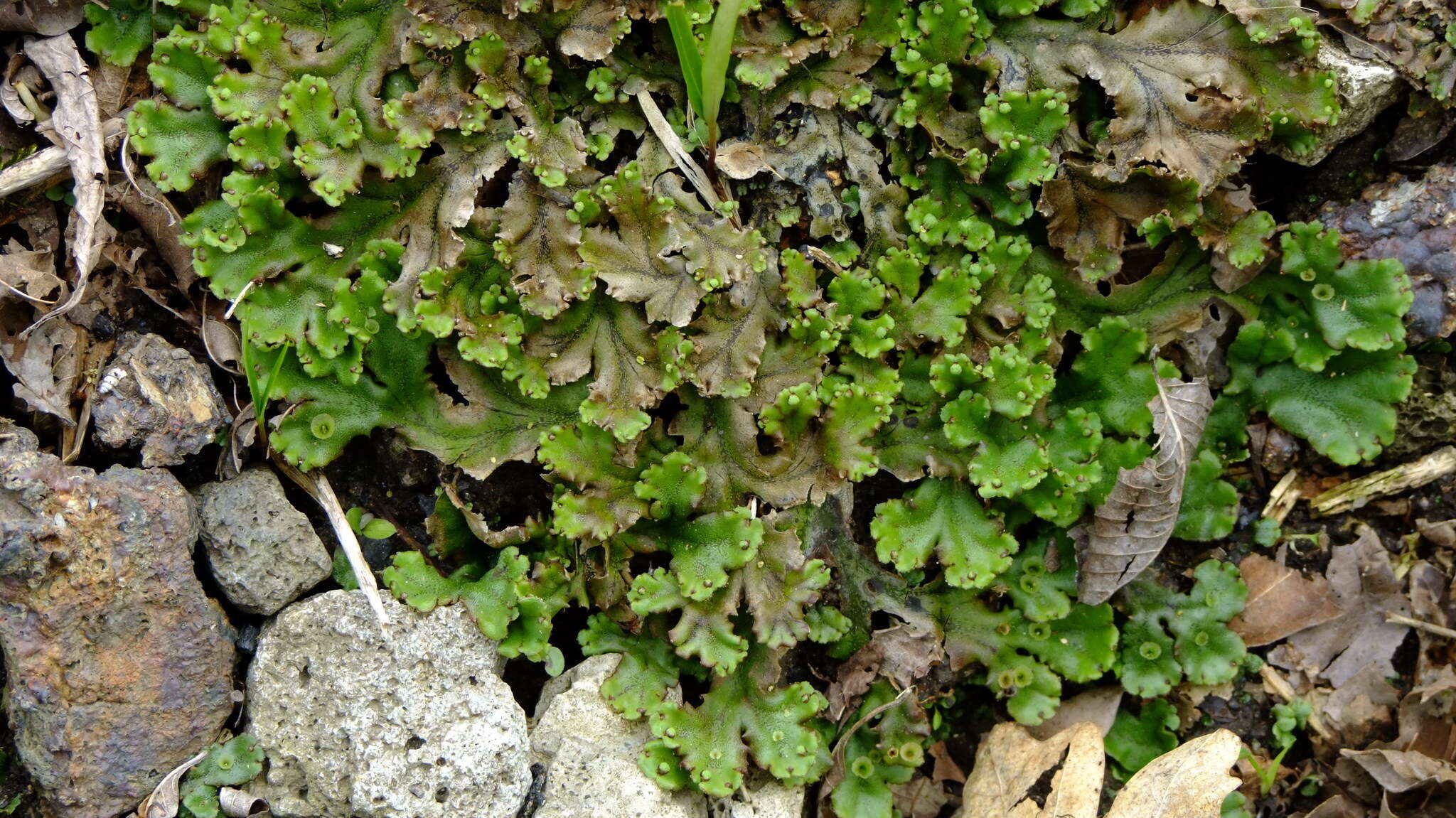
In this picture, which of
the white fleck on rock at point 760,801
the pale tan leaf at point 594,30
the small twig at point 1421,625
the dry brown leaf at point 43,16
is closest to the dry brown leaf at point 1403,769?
the small twig at point 1421,625

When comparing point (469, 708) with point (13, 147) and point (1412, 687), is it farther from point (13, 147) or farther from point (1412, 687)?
point (1412, 687)

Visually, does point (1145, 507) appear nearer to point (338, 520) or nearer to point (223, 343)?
point (338, 520)

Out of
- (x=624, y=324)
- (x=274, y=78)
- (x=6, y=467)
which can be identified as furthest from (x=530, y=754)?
(x=274, y=78)

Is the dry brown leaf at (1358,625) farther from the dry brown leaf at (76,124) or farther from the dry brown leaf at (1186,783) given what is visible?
A: the dry brown leaf at (76,124)

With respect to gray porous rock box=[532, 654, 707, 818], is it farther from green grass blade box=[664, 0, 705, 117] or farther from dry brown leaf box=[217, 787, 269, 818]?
green grass blade box=[664, 0, 705, 117]

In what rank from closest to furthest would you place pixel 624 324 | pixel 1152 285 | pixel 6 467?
pixel 6 467 < pixel 624 324 < pixel 1152 285

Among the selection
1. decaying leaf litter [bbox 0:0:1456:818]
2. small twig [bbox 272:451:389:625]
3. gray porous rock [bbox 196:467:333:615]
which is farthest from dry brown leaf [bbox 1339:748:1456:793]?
gray porous rock [bbox 196:467:333:615]
